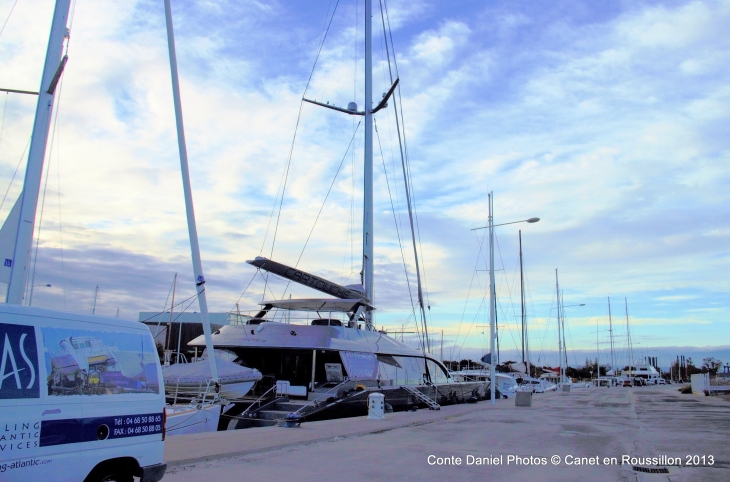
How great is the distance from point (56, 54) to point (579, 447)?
462 inches

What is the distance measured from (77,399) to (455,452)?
22.9 feet

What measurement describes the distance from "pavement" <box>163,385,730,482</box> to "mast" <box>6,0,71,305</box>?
3.55 meters

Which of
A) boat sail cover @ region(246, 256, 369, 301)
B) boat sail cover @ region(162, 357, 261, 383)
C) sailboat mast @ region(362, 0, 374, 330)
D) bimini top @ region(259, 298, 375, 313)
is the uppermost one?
sailboat mast @ region(362, 0, 374, 330)

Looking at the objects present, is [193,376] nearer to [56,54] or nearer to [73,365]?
[56,54]

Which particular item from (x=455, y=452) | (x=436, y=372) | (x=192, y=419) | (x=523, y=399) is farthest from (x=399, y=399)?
(x=455, y=452)

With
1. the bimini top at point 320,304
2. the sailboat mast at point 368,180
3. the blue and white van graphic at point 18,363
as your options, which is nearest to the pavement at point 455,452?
the blue and white van graphic at point 18,363

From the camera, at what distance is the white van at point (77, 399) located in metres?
4.64

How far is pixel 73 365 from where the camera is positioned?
522 cm

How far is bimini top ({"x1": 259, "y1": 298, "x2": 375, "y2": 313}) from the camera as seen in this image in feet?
68.5

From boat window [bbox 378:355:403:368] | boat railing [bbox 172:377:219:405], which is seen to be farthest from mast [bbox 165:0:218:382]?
boat window [bbox 378:355:403:368]

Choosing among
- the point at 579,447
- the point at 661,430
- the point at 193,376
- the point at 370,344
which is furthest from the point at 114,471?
the point at 370,344

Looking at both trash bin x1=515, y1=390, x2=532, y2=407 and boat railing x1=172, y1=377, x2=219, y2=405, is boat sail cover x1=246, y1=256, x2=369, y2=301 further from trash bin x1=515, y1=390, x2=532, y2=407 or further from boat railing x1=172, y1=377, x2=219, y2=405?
trash bin x1=515, y1=390, x2=532, y2=407

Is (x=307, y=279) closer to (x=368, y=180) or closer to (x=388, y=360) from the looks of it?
(x=388, y=360)

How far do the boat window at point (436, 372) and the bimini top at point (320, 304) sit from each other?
544cm
